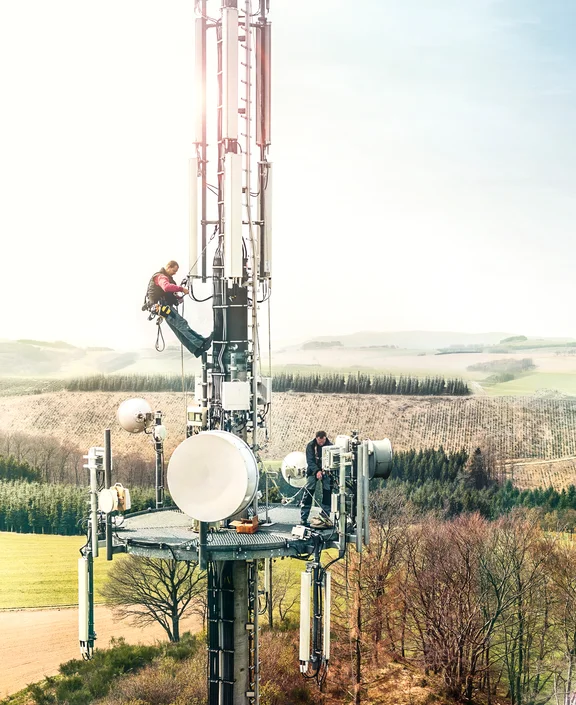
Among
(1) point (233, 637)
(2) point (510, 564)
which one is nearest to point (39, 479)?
(2) point (510, 564)

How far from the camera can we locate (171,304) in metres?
13.6

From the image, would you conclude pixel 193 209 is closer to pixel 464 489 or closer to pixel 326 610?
pixel 326 610

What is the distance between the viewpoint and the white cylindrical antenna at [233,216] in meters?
12.5

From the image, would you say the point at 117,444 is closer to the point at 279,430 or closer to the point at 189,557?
the point at 279,430

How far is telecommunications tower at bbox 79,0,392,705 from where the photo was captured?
36.2ft

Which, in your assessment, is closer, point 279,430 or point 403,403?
point 279,430

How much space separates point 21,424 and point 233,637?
27.8 meters

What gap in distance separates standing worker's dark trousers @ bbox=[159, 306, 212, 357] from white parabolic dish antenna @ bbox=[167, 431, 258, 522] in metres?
2.71

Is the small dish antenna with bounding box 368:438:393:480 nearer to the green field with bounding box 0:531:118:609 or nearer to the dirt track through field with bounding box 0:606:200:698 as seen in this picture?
the dirt track through field with bounding box 0:606:200:698

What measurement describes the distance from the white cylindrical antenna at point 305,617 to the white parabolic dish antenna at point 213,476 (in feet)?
5.30

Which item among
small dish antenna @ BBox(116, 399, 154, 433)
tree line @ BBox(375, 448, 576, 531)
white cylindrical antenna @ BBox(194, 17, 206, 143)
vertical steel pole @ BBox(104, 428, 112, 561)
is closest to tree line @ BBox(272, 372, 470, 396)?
tree line @ BBox(375, 448, 576, 531)

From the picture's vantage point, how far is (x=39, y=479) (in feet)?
123

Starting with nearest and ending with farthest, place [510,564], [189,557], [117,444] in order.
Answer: [189,557] < [510,564] < [117,444]

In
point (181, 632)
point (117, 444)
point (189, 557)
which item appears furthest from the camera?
point (117, 444)
